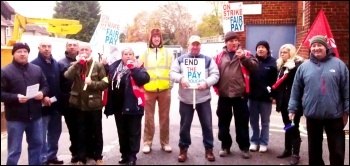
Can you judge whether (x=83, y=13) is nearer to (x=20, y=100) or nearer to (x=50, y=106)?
(x=50, y=106)

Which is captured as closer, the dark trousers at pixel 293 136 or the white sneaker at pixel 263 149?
the dark trousers at pixel 293 136

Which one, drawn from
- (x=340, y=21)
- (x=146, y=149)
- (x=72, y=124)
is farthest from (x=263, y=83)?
(x=340, y=21)

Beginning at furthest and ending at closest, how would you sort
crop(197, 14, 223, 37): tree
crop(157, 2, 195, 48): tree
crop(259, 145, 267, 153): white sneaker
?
crop(197, 14, 223, 37): tree < crop(157, 2, 195, 48): tree < crop(259, 145, 267, 153): white sneaker

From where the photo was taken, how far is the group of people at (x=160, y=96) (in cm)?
470

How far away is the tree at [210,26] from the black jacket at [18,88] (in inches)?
540

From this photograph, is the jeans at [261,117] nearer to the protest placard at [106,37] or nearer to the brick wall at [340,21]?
the protest placard at [106,37]

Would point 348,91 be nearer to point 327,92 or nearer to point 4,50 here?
point 327,92

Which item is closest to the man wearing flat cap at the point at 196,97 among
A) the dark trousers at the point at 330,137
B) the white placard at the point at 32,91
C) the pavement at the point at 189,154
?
the pavement at the point at 189,154

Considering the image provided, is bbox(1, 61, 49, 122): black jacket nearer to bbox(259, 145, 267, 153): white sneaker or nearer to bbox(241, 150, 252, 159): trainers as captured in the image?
bbox(241, 150, 252, 159): trainers

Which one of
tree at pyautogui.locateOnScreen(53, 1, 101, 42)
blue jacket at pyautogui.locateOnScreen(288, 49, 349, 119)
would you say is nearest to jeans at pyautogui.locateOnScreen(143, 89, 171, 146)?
blue jacket at pyautogui.locateOnScreen(288, 49, 349, 119)

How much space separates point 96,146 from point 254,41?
7.61 m

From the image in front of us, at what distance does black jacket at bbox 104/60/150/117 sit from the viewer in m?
5.28

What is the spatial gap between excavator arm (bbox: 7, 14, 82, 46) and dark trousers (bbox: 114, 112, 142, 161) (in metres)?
4.21

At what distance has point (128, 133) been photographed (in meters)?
5.46
